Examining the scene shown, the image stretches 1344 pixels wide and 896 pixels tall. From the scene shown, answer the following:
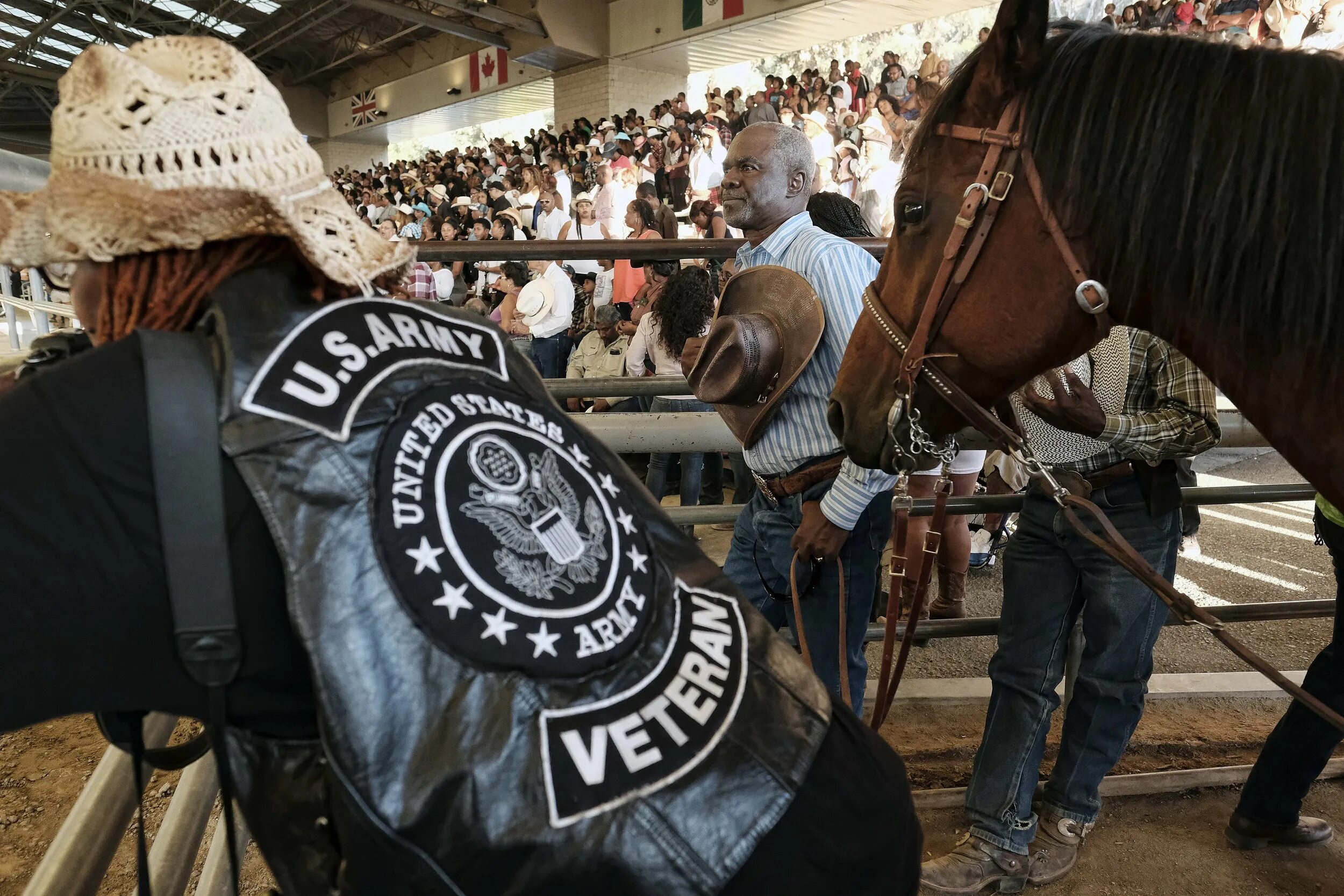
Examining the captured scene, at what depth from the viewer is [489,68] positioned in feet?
75.9

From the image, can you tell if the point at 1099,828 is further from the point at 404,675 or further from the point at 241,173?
the point at 241,173

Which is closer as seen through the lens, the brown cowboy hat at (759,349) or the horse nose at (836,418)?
the horse nose at (836,418)

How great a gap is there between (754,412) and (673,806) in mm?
1615

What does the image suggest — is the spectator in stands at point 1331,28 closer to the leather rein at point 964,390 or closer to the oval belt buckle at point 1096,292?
the leather rein at point 964,390

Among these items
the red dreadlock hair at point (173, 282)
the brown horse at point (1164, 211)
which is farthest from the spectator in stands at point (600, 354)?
the red dreadlock hair at point (173, 282)

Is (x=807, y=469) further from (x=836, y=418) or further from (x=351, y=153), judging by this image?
(x=351, y=153)

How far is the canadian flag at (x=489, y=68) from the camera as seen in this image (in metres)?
22.5

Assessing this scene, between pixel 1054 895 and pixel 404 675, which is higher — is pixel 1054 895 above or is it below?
below

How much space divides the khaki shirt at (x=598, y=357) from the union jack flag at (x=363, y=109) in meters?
25.7

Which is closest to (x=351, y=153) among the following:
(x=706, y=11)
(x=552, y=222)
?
(x=706, y=11)

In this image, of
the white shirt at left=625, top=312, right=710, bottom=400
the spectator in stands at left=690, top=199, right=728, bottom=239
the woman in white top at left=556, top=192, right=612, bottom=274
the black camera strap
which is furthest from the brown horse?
the woman in white top at left=556, top=192, right=612, bottom=274

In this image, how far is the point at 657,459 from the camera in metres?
5.41

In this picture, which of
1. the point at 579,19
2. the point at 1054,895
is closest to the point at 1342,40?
the point at 1054,895

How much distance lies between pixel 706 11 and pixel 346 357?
61.1 ft
